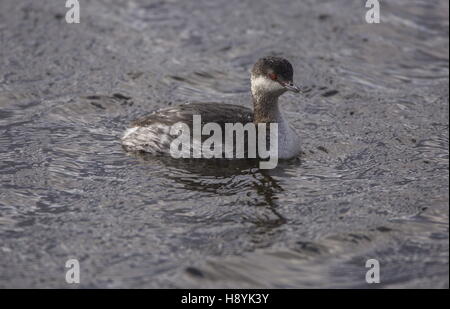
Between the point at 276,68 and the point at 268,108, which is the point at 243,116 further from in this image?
the point at 276,68

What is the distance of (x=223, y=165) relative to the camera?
9.41 m

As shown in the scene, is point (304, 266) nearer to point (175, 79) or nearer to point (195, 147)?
point (195, 147)

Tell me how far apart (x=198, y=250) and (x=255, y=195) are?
56.8 inches

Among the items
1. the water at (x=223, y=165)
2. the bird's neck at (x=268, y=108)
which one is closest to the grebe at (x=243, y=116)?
the bird's neck at (x=268, y=108)

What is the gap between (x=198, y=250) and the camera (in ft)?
24.9

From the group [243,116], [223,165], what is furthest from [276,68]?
[223,165]

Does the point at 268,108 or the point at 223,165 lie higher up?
the point at 268,108

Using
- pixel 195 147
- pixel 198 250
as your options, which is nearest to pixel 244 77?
pixel 195 147

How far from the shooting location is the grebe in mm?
9438

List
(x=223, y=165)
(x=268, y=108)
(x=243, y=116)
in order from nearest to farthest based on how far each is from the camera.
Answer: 1. (x=223, y=165)
2. (x=243, y=116)
3. (x=268, y=108)

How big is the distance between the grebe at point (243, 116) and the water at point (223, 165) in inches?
9.3

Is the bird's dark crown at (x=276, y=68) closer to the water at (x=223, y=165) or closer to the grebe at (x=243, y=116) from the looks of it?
the grebe at (x=243, y=116)

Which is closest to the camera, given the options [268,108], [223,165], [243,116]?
[223,165]

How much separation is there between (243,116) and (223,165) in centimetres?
69
